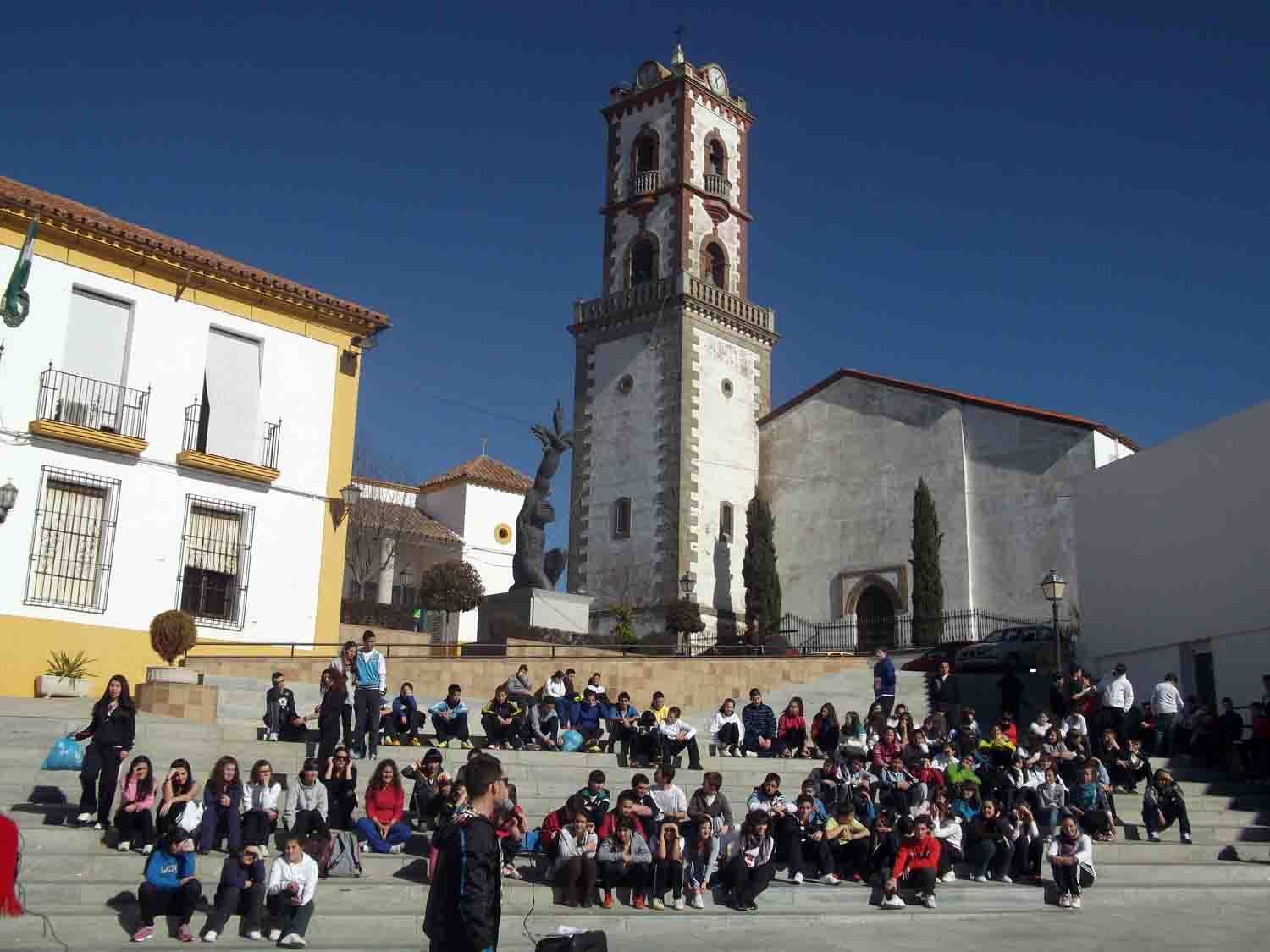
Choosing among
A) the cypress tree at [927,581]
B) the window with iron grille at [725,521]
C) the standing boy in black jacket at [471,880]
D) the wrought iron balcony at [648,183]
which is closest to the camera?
the standing boy in black jacket at [471,880]

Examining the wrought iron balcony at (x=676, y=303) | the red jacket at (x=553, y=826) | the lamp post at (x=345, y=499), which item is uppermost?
the wrought iron balcony at (x=676, y=303)

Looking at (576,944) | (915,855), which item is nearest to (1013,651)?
(915,855)

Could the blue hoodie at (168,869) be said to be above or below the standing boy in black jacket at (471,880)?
below

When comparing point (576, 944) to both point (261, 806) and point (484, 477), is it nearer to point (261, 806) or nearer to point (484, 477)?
point (261, 806)

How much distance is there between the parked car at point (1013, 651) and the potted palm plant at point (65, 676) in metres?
17.2

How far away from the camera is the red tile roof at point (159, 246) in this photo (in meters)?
20.3

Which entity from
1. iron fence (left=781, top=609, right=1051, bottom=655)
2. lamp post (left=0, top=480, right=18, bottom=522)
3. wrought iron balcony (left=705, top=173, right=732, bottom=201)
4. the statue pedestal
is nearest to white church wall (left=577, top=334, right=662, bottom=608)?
iron fence (left=781, top=609, right=1051, bottom=655)

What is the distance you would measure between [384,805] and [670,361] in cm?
2777

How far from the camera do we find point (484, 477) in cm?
4956

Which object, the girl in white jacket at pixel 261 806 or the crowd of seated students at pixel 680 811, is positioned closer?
the crowd of seated students at pixel 680 811

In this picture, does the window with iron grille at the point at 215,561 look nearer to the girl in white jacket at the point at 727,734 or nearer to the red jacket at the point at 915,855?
the girl in white jacket at the point at 727,734

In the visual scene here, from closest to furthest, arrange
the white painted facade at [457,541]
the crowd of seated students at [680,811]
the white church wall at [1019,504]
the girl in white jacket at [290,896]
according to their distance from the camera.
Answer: the girl in white jacket at [290,896], the crowd of seated students at [680,811], the white church wall at [1019,504], the white painted facade at [457,541]

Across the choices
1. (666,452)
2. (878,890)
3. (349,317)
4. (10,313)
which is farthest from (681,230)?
(878,890)

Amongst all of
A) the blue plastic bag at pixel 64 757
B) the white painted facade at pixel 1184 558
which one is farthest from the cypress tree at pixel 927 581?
the blue plastic bag at pixel 64 757
